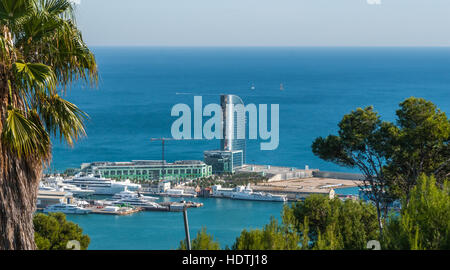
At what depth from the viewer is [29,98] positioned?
146 inches

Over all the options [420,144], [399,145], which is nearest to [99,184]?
[399,145]

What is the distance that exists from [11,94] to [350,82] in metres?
73.9

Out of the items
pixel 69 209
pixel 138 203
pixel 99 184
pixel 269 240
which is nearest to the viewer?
pixel 269 240

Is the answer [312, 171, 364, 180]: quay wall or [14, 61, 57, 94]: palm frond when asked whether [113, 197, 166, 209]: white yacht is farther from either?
[14, 61, 57, 94]: palm frond

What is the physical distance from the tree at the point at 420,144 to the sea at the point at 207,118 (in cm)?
A: 299

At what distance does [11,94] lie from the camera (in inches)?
139

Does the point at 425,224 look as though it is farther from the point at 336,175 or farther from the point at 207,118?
the point at 207,118

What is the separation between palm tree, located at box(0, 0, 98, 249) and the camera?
138 inches

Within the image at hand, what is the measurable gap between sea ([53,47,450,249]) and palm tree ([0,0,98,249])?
6036 mm

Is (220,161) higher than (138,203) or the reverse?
higher

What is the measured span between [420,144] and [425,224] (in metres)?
3.89

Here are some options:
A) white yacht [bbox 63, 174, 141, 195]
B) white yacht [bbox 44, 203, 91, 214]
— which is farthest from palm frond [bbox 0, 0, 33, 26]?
white yacht [bbox 63, 174, 141, 195]

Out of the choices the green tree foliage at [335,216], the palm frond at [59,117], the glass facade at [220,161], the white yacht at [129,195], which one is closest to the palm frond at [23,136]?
the palm frond at [59,117]
